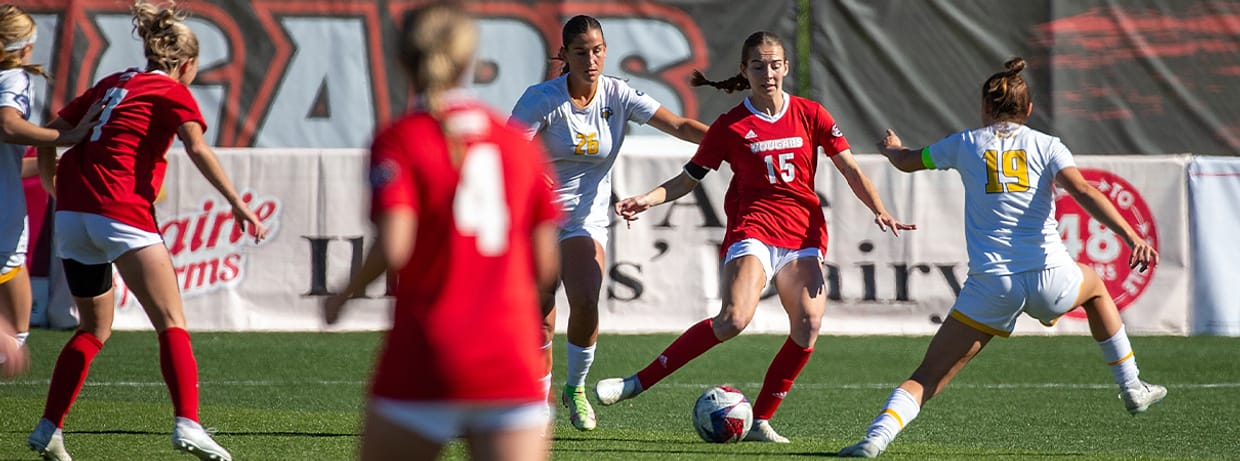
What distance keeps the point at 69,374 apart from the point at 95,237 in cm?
65

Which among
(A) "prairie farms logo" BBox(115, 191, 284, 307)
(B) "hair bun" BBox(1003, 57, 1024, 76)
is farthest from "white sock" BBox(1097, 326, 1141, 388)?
(A) "prairie farms logo" BBox(115, 191, 284, 307)

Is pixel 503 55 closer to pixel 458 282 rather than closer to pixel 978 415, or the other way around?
pixel 978 415

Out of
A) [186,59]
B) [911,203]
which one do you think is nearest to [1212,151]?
[911,203]

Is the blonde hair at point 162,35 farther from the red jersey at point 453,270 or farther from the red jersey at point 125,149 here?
the red jersey at point 453,270

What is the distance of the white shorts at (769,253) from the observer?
678 cm

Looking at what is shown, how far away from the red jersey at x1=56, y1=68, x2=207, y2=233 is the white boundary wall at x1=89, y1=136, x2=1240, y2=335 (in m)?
7.07

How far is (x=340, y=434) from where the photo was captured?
692 centimetres

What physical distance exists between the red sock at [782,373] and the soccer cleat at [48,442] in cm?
311

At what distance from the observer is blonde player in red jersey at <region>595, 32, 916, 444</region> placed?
266 inches

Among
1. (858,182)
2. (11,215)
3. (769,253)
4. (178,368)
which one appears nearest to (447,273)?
(178,368)

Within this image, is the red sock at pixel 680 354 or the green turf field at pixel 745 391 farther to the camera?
the red sock at pixel 680 354

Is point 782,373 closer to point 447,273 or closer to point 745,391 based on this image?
point 745,391

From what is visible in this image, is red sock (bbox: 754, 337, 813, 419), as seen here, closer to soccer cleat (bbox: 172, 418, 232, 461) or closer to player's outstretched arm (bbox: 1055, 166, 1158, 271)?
player's outstretched arm (bbox: 1055, 166, 1158, 271)

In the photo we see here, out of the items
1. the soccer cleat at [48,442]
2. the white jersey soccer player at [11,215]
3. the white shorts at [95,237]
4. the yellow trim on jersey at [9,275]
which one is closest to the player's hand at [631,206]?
the white shorts at [95,237]
